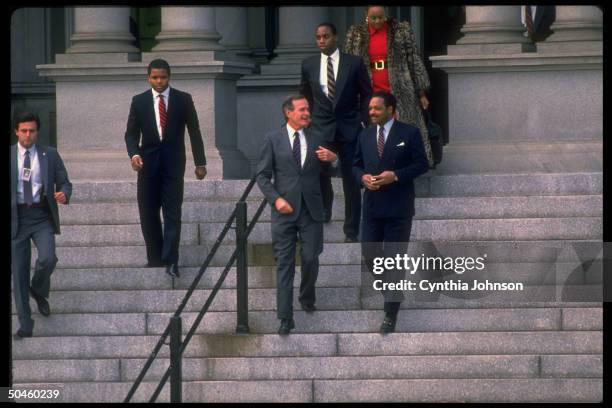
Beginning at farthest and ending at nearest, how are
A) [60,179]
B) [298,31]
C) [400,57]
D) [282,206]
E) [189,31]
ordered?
[298,31] < [189,31] < [400,57] < [60,179] < [282,206]

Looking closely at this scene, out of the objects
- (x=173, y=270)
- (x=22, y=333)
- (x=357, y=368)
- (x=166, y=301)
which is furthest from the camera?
(x=173, y=270)

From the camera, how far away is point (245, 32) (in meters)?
21.2

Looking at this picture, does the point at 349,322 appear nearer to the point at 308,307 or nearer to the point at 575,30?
the point at 308,307

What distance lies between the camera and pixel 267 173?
1489 centimetres

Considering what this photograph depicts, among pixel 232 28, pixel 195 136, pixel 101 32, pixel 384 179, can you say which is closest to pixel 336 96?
pixel 195 136

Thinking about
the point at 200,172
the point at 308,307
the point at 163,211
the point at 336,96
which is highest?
the point at 336,96

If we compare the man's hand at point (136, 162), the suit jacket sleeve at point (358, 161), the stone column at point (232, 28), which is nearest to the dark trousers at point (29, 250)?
the man's hand at point (136, 162)

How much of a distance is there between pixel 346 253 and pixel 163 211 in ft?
5.23

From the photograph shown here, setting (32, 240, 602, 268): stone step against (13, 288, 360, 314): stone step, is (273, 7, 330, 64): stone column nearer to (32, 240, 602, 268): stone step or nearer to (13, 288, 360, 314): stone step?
(32, 240, 602, 268): stone step

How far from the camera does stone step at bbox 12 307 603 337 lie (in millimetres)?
14773

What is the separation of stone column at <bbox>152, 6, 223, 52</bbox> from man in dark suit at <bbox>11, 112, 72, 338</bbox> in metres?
3.68

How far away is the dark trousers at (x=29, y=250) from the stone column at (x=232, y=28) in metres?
5.98

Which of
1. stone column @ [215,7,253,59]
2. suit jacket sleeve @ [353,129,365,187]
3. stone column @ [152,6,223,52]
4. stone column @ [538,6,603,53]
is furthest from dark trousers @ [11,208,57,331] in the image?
stone column @ [215,7,253,59]

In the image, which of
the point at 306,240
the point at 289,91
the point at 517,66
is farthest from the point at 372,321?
the point at 289,91
